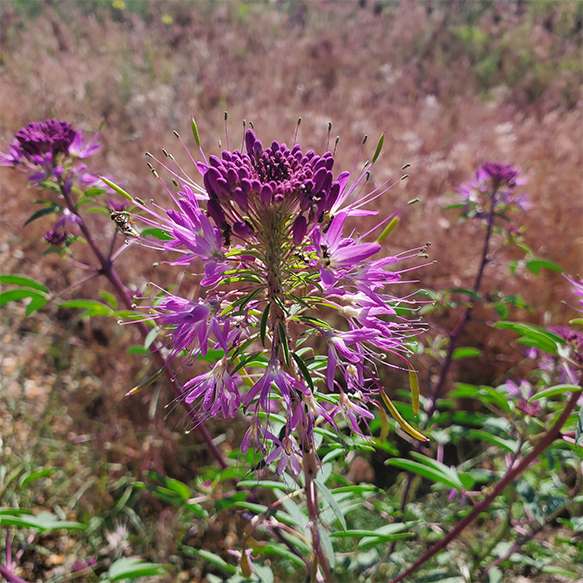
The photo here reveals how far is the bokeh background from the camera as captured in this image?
3771 mm

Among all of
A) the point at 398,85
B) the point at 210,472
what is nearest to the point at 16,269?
the point at 210,472

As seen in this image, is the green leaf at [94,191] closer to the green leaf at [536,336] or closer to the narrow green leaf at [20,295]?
the narrow green leaf at [20,295]

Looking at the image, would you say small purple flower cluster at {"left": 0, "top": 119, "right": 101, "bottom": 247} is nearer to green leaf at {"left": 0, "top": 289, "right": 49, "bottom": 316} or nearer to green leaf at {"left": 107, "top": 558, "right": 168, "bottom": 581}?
green leaf at {"left": 0, "top": 289, "right": 49, "bottom": 316}

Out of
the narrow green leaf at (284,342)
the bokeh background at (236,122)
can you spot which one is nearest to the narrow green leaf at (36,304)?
the bokeh background at (236,122)

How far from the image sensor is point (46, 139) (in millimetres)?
2115

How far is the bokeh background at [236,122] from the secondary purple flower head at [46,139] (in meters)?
0.12

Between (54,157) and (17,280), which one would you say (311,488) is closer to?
(17,280)

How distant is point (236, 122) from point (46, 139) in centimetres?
570

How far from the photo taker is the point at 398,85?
32.9 ft

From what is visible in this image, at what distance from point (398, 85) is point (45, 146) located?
9.86 meters

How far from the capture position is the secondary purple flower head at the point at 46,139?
2.09 metres

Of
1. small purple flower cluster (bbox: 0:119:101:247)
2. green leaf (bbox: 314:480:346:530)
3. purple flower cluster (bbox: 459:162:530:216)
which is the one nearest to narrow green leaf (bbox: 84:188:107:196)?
small purple flower cluster (bbox: 0:119:101:247)

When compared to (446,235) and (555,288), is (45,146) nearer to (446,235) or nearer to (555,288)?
(446,235)

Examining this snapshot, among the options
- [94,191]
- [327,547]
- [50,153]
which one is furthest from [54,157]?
[327,547]
